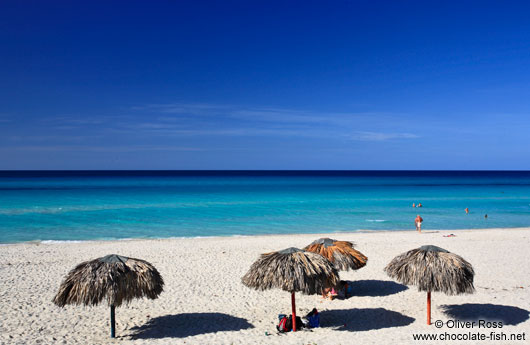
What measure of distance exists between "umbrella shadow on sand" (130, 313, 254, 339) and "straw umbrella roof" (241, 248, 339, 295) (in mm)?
1691

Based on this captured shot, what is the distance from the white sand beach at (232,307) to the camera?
9.63m

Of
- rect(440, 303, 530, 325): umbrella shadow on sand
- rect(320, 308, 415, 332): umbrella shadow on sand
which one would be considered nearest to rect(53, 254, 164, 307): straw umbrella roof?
rect(320, 308, 415, 332): umbrella shadow on sand

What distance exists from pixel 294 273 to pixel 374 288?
5.78 metres

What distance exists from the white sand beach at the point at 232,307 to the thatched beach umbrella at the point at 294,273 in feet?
4.52

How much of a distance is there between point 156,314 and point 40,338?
2.88m

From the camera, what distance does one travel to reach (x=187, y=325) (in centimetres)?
1042

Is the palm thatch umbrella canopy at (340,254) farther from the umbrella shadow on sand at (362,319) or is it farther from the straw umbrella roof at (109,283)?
the straw umbrella roof at (109,283)

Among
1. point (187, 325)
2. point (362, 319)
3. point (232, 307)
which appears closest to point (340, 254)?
point (362, 319)

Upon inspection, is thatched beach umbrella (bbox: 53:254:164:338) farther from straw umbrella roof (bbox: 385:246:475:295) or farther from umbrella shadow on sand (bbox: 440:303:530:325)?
umbrella shadow on sand (bbox: 440:303:530:325)

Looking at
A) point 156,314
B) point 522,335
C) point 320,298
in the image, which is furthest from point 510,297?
point 156,314

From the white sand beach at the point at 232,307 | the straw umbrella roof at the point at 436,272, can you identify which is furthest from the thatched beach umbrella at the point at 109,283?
the straw umbrella roof at the point at 436,272

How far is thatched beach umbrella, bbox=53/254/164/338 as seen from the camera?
28.2 ft

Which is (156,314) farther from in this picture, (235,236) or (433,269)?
(235,236)

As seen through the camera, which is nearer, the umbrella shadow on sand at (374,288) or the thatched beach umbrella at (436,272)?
the thatched beach umbrella at (436,272)
